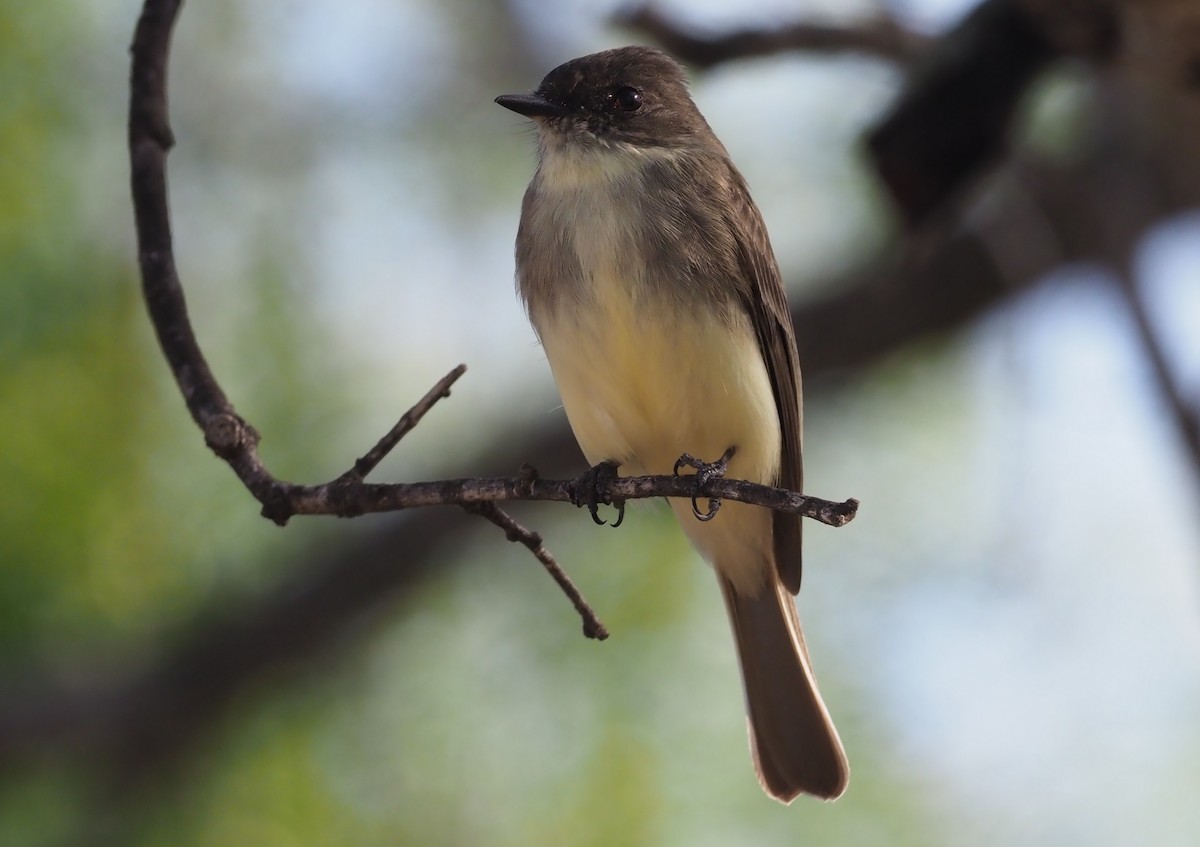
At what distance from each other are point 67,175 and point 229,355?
94 centimetres

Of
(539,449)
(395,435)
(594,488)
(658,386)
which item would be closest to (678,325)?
(658,386)

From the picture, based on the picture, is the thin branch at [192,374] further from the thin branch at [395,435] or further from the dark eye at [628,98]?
the dark eye at [628,98]

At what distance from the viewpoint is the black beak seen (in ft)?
12.2

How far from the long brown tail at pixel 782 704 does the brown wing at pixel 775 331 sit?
145 millimetres

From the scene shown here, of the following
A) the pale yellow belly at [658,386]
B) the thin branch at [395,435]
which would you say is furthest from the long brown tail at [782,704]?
the thin branch at [395,435]

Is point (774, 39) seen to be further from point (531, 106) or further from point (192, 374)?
point (192, 374)

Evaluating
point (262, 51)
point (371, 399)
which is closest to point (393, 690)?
point (371, 399)

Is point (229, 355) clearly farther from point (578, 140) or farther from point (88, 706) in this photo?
point (578, 140)

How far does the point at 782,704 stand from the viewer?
158 inches

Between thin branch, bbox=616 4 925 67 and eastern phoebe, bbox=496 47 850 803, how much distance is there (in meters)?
1.23

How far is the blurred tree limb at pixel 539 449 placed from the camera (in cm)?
636

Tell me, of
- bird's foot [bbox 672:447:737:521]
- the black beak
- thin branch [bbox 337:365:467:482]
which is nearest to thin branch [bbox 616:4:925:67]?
the black beak

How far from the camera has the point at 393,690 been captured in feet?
21.8

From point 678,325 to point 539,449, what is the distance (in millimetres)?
3397
